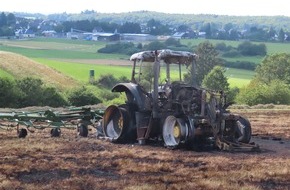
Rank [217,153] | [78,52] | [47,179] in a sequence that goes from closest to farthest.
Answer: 1. [47,179]
2. [217,153]
3. [78,52]

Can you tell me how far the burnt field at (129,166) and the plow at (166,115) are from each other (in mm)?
452

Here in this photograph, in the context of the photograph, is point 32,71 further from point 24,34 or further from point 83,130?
point 24,34

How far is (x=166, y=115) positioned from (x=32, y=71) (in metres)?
52.4

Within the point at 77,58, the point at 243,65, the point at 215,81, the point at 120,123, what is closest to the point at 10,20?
the point at 77,58

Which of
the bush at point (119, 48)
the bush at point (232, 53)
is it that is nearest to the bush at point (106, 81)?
the bush at point (119, 48)

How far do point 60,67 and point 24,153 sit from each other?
63.3m

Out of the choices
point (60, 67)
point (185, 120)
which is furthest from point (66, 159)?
point (60, 67)

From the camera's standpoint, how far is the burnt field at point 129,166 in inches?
412

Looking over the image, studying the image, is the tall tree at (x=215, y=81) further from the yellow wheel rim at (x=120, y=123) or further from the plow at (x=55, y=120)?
the yellow wheel rim at (x=120, y=123)

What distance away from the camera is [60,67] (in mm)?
76750

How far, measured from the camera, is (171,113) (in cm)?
1605

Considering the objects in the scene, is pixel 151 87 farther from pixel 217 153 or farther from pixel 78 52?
pixel 78 52

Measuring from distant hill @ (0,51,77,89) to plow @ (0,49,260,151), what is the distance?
44.7m

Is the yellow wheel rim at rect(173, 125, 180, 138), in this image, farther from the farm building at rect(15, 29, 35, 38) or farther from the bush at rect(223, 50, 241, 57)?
the farm building at rect(15, 29, 35, 38)
